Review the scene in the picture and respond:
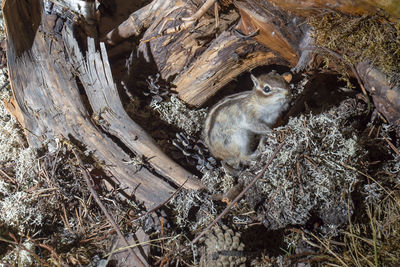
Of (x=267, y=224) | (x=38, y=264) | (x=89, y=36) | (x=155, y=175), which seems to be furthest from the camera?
(x=89, y=36)

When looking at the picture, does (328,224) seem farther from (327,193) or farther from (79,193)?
(79,193)

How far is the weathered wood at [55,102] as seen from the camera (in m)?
3.43

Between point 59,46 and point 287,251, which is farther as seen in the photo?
point 59,46

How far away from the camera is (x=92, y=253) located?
3.15m

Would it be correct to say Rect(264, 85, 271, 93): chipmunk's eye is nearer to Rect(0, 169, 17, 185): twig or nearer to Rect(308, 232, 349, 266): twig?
Rect(308, 232, 349, 266): twig

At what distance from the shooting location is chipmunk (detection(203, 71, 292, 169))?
371 cm

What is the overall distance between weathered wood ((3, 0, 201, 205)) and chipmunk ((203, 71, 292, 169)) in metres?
0.75

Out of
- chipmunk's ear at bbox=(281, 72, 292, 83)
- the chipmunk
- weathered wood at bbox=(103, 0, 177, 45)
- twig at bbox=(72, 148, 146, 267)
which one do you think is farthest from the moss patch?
twig at bbox=(72, 148, 146, 267)

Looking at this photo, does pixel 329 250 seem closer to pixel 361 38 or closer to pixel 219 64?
pixel 361 38

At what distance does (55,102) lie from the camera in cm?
349

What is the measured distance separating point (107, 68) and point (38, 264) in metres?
2.03

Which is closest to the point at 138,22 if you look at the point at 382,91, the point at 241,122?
the point at 241,122

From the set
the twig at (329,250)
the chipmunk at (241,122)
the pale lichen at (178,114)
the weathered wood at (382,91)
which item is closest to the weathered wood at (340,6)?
the weathered wood at (382,91)

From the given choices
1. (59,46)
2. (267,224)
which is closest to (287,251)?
(267,224)
